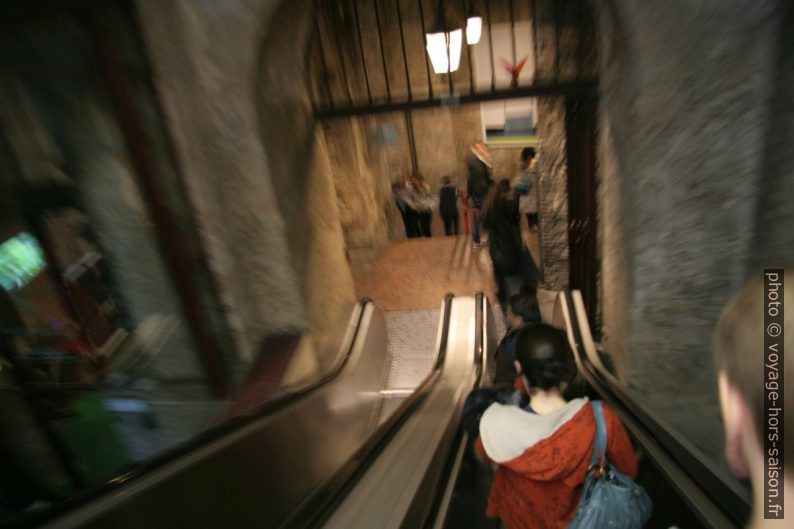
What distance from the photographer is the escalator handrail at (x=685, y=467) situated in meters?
1.37

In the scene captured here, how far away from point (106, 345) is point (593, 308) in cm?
432

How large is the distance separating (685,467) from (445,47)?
2.97m

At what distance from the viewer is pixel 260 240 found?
3.48 metres

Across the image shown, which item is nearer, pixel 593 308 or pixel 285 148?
pixel 285 148

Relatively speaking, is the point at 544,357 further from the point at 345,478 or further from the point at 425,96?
the point at 425,96

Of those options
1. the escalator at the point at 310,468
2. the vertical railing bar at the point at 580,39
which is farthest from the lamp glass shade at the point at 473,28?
the escalator at the point at 310,468

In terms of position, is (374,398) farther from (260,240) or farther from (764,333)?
(764,333)

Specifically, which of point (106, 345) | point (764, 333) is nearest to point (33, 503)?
point (106, 345)

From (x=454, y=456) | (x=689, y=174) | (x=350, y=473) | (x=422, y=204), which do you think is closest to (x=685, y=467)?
(x=454, y=456)

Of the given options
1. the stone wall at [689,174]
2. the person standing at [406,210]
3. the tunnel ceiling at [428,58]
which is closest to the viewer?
the stone wall at [689,174]

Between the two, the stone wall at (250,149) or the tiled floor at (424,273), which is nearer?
the stone wall at (250,149)

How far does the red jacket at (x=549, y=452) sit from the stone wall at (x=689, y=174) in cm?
151

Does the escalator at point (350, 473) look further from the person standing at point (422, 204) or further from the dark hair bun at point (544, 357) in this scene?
the person standing at point (422, 204)

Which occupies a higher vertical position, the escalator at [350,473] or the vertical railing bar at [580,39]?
the vertical railing bar at [580,39]
